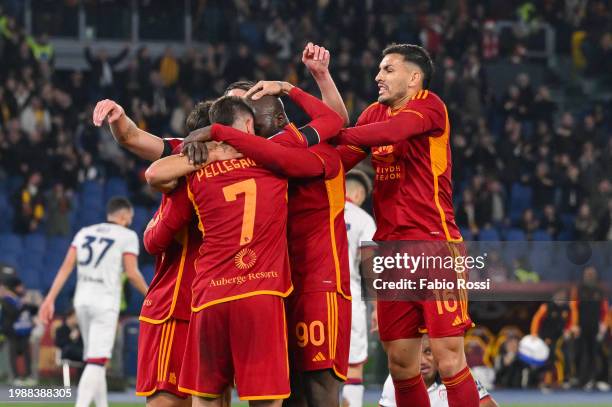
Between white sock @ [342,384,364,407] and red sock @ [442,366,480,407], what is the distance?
10.1 ft

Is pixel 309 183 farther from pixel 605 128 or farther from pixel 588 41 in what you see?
pixel 588 41

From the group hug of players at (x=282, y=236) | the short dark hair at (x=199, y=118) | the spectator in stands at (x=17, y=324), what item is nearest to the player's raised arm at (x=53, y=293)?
the spectator in stands at (x=17, y=324)

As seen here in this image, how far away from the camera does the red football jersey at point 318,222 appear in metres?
6.20

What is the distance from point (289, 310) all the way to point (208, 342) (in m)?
Answer: 0.60

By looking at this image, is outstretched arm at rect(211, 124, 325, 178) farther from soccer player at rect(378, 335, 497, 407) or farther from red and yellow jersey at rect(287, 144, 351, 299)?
soccer player at rect(378, 335, 497, 407)

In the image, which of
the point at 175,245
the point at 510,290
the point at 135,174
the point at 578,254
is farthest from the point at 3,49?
the point at 175,245

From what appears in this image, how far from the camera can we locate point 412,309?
6992 mm

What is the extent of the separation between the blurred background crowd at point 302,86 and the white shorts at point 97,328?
13.4 feet

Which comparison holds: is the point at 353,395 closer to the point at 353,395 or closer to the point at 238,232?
the point at 353,395

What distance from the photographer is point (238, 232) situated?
5742mm

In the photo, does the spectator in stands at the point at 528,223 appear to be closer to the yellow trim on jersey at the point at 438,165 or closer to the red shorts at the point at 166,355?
the yellow trim on jersey at the point at 438,165

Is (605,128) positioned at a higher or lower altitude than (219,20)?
lower

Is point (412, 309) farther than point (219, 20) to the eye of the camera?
No

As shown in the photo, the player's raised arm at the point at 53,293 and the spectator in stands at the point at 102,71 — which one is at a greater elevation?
the spectator in stands at the point at 102,71
